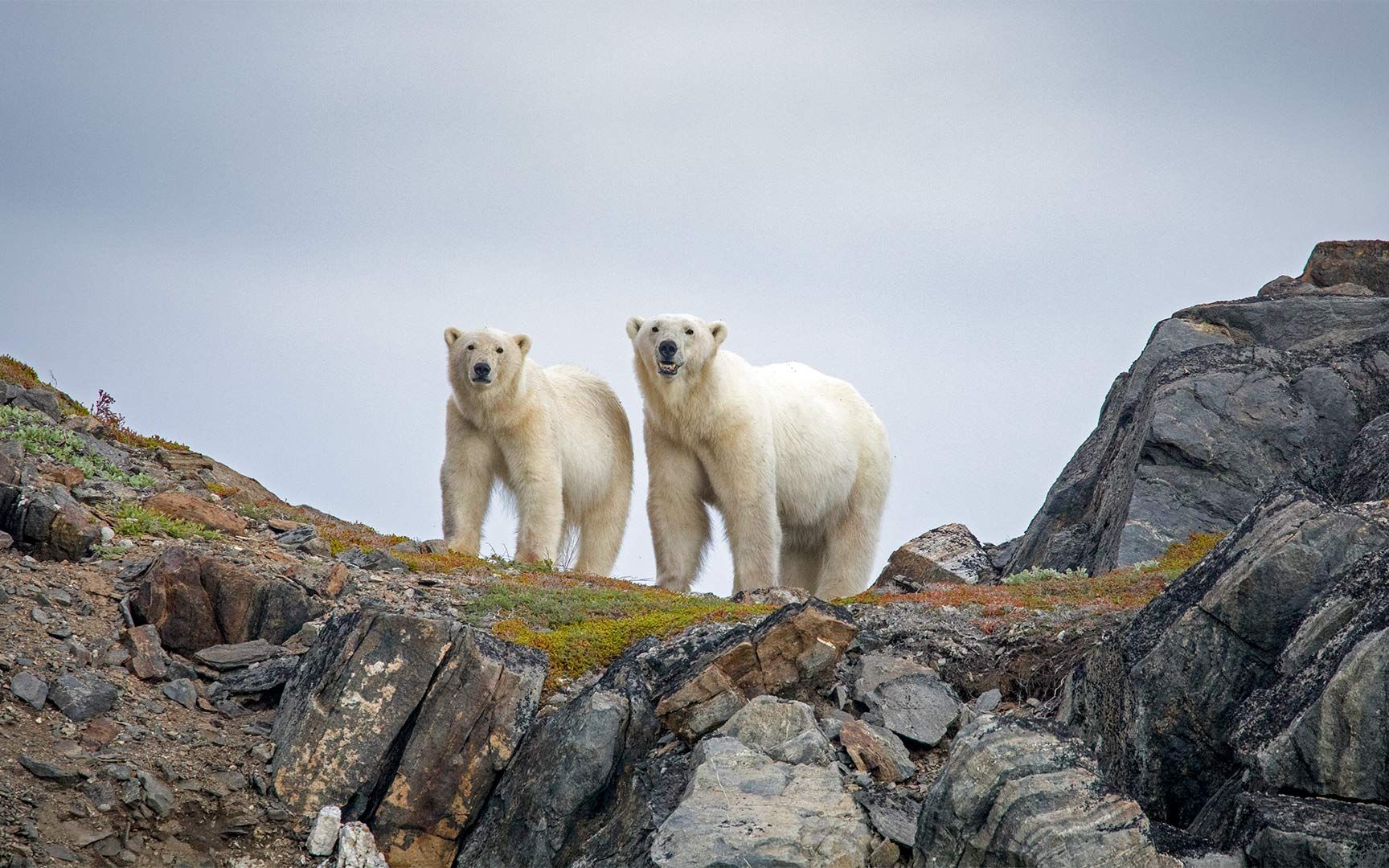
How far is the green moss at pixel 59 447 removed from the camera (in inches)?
458

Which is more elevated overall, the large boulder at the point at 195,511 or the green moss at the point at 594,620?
the large boulder at the point at 195,511

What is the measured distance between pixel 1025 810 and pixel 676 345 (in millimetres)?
7775

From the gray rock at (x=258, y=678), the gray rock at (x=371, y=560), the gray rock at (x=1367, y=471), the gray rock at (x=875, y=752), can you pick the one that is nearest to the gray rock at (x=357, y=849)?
the gray rock at (x=258, y=678)

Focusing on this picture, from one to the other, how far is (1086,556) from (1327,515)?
300 inches

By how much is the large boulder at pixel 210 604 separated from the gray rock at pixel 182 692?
0.47 m

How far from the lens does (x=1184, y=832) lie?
6.00 m

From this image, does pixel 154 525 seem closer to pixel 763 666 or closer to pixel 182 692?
pixel 182 692

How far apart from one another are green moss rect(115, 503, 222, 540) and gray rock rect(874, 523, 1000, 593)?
6.53 metres

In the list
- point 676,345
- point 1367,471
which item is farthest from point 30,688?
point 1367,471

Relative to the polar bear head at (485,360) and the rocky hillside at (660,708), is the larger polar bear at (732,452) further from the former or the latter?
the rocky hillside at (660,708)

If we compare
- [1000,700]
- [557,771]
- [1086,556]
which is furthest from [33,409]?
[1086,556]

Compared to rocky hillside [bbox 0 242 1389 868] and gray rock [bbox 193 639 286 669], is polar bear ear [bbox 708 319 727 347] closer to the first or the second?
rocky hillside [bbox 0 242 1389 868]

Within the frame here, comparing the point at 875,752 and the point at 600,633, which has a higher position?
the point at 600,633

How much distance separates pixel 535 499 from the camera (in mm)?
13516
